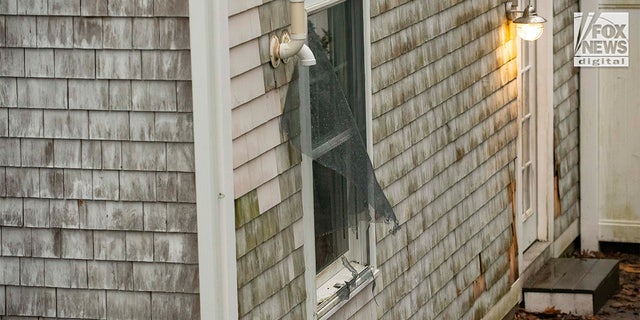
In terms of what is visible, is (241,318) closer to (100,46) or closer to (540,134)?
(100,46)

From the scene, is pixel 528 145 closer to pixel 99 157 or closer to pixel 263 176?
pixel 263 176

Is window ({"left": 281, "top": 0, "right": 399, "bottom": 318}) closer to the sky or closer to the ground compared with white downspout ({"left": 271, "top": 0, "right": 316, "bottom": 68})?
closer to the ground

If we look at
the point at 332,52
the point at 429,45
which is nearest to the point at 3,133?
the point at 332,52

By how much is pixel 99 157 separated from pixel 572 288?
6022mm

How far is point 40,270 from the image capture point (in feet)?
21.6

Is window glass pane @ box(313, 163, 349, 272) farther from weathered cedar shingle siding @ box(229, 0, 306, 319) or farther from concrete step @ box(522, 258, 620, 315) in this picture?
concrete step @ box(522, 258, 620, 315)

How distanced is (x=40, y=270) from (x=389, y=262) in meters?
2.74

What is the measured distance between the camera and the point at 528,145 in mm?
12422

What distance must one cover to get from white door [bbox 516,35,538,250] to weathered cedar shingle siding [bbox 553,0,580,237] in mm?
358

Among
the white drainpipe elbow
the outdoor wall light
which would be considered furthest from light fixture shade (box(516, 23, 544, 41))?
the white drainpipe elbow

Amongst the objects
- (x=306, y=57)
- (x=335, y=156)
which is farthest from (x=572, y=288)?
(x=306, y=57)

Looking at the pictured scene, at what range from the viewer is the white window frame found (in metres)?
7.50

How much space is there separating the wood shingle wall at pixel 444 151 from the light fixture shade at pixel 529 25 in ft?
0.37

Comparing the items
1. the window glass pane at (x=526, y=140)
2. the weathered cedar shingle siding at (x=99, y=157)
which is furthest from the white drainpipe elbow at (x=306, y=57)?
the window glass pane at (x=526, y=140)
